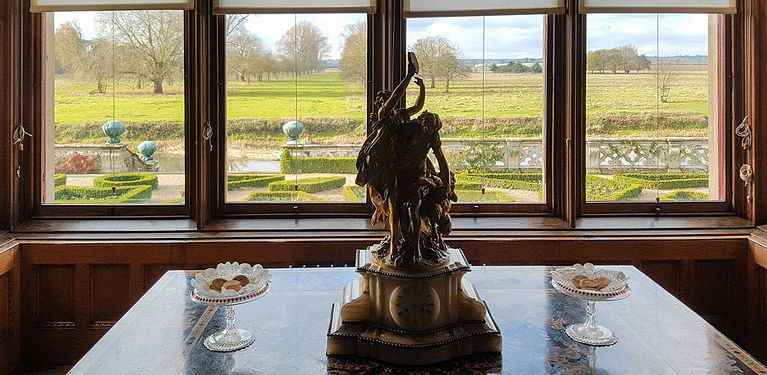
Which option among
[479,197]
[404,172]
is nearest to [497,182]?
[479,197]

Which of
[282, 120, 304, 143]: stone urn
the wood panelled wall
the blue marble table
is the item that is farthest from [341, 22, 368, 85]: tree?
the blue marble table

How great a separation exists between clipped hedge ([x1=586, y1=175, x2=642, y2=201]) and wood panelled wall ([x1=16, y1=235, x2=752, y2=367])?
43cm

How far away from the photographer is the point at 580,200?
323 cm

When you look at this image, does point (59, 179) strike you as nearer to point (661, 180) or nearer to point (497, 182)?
point (497, 182)

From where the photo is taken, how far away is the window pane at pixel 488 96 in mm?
3221

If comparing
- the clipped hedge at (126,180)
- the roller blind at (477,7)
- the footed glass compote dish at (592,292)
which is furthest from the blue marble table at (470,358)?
the roller blind at (477,7)

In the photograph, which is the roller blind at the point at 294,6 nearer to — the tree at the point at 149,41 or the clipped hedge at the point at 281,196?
the tree at the point at 149,41

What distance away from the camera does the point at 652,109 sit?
3.27 meters

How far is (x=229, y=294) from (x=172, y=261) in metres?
1.48

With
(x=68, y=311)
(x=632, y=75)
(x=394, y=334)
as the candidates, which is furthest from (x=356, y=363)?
(x=632, y=75)

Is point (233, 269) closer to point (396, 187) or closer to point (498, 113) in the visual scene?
point (396, 187)

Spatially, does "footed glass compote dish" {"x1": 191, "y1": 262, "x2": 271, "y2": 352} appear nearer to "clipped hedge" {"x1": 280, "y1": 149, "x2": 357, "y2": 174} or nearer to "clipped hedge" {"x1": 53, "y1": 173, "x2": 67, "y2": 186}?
"clipped hedge" {"x1": 280, "y1": 149, "x2": 357, "y2": 174}

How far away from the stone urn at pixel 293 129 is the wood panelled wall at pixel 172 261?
27.4 inches

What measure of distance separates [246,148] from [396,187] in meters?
1.98
